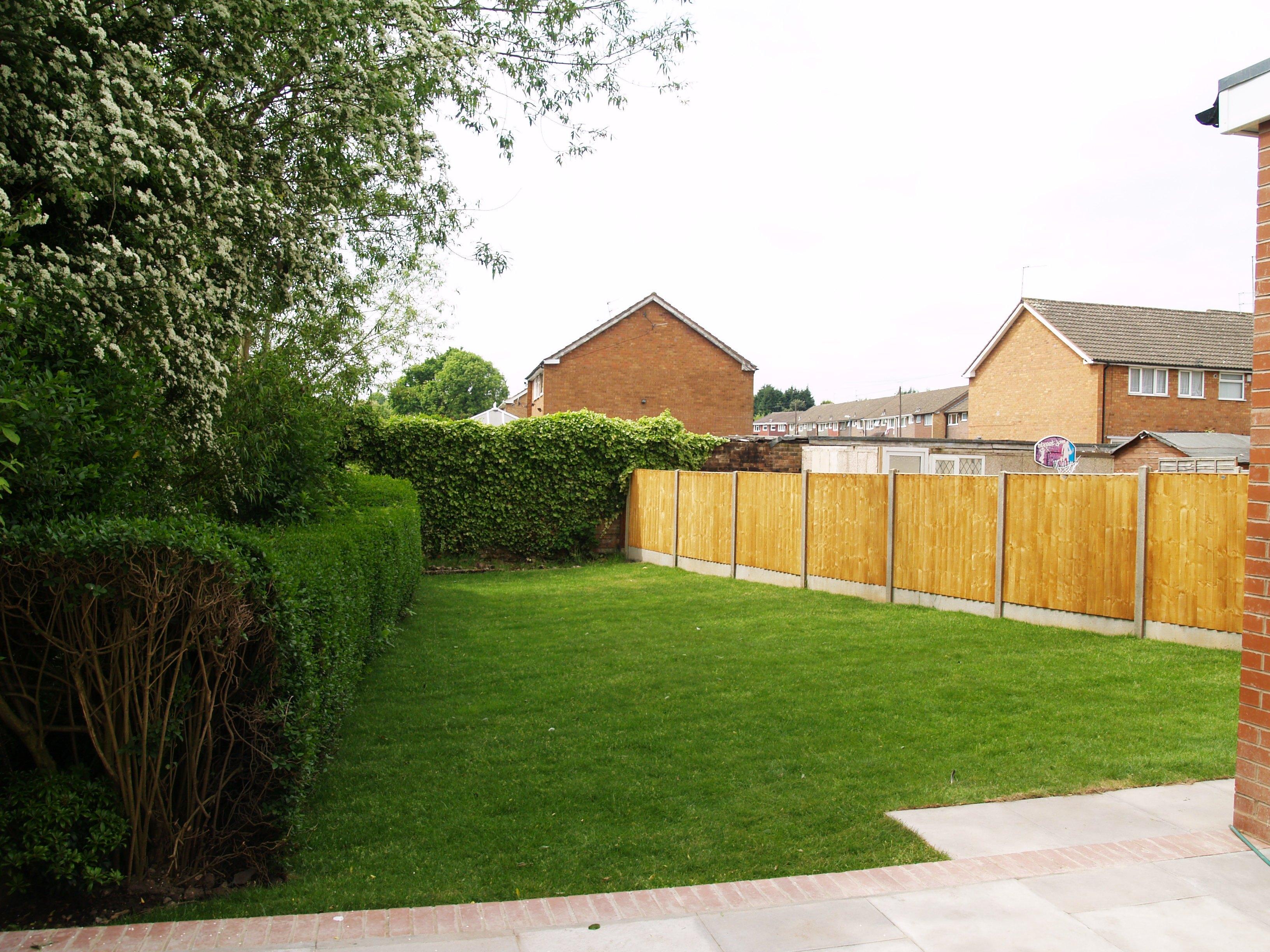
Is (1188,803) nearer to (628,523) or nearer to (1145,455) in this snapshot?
(628,523)

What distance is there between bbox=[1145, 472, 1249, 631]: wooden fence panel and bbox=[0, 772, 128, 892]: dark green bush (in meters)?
9.35

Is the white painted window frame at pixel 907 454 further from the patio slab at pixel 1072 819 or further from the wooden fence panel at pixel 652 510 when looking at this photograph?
the patio slab at pixel 1072 819

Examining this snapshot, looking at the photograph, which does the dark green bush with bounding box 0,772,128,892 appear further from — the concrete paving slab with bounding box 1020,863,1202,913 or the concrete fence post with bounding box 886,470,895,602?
the concrete fence post with bounding box 886,470,895,602

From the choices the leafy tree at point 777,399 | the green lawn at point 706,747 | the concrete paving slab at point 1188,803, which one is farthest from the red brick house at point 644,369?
the leafy tree at point 777,399

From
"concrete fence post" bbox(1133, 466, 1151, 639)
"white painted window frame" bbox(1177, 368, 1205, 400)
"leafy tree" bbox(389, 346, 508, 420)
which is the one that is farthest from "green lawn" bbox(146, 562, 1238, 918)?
"leafy tree" bbox(389, 346, 508, 420)

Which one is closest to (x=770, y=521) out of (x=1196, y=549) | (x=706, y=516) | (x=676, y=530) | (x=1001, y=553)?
(x=706, y=516)

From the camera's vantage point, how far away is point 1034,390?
36.7m

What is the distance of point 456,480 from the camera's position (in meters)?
19.4

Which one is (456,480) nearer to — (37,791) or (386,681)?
(386,681)

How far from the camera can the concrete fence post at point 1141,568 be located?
955cm

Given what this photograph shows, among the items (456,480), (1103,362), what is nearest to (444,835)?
(456,480)

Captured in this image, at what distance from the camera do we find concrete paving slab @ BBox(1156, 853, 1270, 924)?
3707mm

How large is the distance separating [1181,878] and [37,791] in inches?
195

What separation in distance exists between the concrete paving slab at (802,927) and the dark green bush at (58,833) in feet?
8.35
